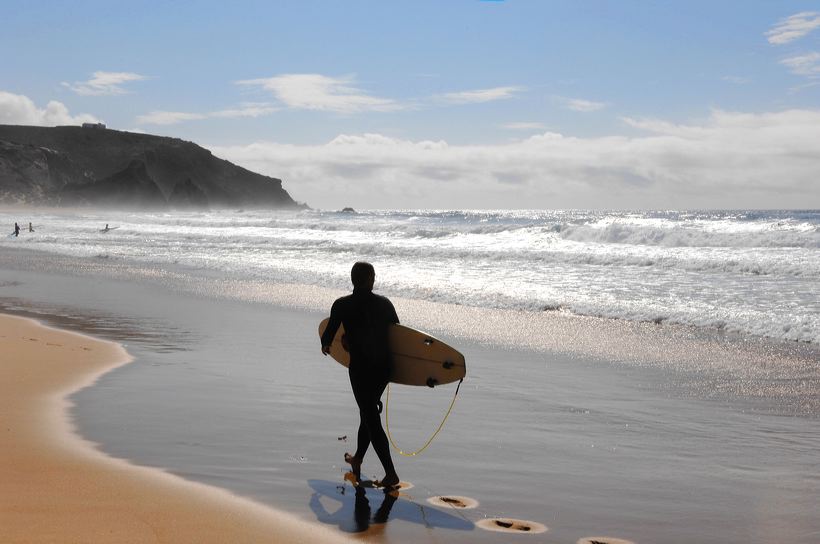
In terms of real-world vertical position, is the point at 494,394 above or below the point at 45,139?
below

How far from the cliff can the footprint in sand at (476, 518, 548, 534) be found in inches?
4980

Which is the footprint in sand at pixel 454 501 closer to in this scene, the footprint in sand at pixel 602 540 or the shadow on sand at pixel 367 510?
the shadow on sand at pixel 367 510

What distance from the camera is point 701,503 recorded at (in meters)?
4.90

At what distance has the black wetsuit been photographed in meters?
5.39

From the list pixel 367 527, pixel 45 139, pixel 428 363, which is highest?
pixel 45 139

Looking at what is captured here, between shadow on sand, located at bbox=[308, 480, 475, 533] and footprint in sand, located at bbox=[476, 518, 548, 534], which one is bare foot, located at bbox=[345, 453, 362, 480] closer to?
shadow on sand, located at bbox=[308, 480, 475, 533]

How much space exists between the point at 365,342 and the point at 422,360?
51 cm

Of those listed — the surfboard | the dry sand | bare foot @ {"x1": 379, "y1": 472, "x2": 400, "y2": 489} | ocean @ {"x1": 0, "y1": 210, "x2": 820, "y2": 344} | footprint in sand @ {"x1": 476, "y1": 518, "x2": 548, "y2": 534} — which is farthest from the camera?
ocean @ {"x1": 0, "y1": 210, "x2": 820, "y2": 344}

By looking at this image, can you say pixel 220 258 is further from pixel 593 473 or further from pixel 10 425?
pixel 593 473

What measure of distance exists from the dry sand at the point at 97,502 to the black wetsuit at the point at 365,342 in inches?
39.9

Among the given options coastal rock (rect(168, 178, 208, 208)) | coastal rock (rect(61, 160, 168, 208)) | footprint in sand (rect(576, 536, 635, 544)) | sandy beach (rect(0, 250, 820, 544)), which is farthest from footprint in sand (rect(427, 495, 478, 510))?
coastal rock (rect(168, 178, 208, 208))

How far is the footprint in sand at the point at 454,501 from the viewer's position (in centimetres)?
482

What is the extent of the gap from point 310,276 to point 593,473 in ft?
54.4

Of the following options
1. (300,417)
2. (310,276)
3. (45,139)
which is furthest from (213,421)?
(45,139)
